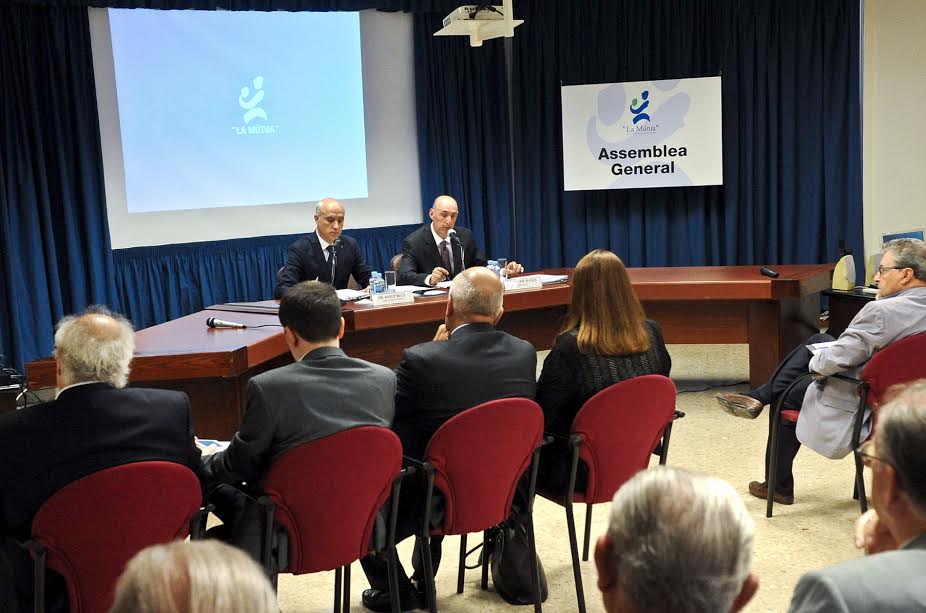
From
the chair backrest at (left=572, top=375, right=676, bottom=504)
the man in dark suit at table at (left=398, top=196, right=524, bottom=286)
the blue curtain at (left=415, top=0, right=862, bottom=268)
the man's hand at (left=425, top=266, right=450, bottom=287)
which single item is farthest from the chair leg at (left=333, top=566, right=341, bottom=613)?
the blue curtain at (left=415, top=0, right=862, bottom=268)

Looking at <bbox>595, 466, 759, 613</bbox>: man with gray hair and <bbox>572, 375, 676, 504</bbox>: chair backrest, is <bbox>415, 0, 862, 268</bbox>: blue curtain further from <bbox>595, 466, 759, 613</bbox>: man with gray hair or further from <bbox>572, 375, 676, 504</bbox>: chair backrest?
<bbox>595, 466, 759, 613</bbox>: man with gray hair

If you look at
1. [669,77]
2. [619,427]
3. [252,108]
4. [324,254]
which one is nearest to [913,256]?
[619,427]

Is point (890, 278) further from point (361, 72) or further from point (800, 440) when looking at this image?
point (361, 72)

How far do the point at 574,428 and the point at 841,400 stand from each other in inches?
50.0

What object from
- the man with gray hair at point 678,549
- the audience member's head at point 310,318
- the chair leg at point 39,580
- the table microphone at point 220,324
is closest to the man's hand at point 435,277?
the table microphone at point 220,324

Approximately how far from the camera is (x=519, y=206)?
8336 mm

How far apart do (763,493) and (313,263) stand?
3.00 m

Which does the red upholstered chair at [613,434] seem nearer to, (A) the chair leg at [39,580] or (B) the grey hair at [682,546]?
(A) the chair leg at [39,580]

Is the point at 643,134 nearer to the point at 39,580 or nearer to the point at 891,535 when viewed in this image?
the point at 39,580

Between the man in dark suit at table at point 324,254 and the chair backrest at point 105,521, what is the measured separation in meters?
3.37

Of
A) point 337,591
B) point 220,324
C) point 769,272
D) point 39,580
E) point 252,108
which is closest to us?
point 39,580

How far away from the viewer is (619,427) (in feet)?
10.0

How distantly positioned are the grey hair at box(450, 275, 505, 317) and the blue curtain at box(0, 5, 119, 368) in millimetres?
4285

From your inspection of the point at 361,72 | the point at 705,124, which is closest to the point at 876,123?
the point at 705,124
